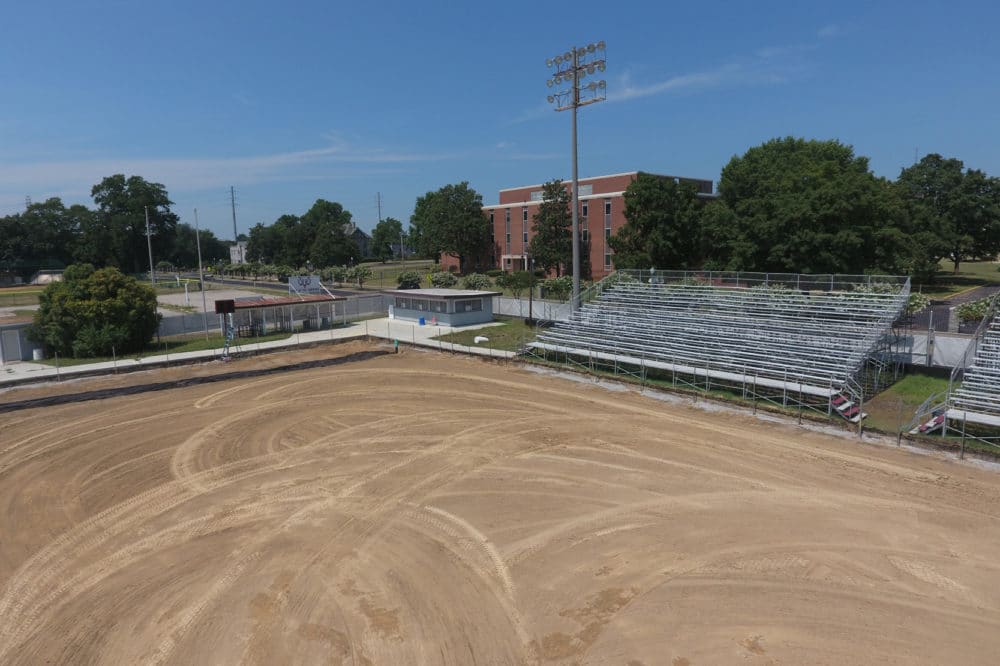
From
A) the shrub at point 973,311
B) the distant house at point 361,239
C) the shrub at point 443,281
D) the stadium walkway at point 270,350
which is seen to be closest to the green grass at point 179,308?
the stadium walkway at point 270,350

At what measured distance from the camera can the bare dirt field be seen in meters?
7.97

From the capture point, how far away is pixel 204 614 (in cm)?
858

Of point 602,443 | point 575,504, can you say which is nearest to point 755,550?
point 575,504

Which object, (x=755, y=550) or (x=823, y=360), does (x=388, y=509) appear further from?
(x=823, y=360)

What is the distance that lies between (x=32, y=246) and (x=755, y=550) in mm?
122776

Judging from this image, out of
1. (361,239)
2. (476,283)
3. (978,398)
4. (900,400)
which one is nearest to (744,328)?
(900,400)

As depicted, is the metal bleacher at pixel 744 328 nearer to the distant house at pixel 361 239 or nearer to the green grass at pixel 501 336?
the green grass at pixel 501 336

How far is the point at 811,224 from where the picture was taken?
3562cm

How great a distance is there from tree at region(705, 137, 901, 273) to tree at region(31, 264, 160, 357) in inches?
1460

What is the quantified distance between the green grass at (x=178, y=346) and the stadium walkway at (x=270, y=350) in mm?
698

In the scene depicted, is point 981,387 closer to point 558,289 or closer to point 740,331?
point 740,331

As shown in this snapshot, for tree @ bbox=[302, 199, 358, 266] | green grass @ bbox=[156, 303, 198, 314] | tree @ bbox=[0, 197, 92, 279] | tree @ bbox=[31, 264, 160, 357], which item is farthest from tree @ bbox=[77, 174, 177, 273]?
tree @ bbox=[31, 264, 160, 357]

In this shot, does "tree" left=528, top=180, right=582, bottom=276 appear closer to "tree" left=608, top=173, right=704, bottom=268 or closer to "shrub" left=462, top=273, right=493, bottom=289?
"shrub" left=462, top=273, right=493, bottom=289

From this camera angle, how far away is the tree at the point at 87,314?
95.3 ft
